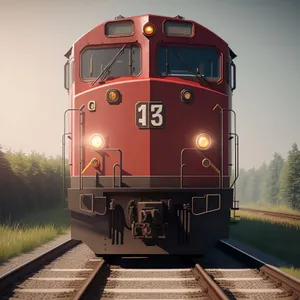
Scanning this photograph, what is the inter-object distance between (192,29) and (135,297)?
4770mm

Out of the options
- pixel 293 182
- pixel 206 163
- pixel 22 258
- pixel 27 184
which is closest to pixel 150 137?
pixel 206 163

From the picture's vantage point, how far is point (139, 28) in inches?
319

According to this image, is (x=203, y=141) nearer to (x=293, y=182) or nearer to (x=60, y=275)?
(x=60, y=275)

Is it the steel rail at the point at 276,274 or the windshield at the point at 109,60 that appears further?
the windshield at the point at 109,60

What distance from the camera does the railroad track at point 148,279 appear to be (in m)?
6.26

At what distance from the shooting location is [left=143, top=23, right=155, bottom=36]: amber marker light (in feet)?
26.2

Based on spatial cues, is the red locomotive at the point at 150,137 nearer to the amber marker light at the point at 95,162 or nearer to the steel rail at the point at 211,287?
the amber marker light at the point at 95,162

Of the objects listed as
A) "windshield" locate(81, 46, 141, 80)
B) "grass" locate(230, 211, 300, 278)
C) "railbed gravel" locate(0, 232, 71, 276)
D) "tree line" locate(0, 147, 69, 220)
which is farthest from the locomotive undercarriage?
"tree line" locate(0, 147, 69, 220)

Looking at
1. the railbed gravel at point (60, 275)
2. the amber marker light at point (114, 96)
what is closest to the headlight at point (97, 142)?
the amber marker light at point (114, 96)

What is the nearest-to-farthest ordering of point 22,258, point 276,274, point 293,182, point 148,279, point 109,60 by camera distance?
point 276,274
point 148,279
point 109,60
point 22,258
point 293,182

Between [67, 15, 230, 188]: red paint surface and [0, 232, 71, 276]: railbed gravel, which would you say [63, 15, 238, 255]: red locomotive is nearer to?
[67, 15, 230, 188]: red paint surface

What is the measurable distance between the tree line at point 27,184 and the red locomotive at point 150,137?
11831mm

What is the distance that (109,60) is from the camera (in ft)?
26.9

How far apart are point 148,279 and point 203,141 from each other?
255 cm
